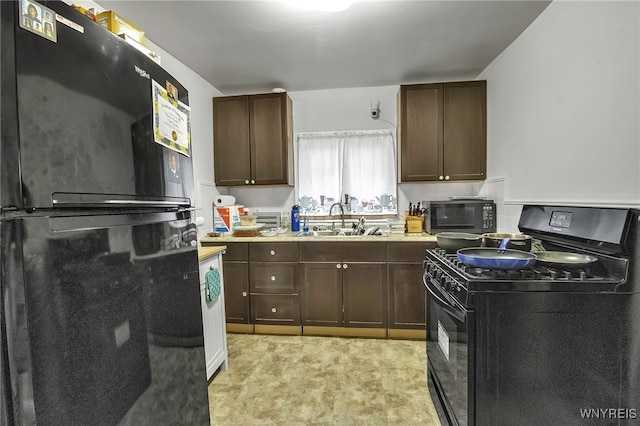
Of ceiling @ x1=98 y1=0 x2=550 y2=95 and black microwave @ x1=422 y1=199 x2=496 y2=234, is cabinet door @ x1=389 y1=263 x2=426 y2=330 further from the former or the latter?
ceiling @ x1=98 y1=0 x2=550 y2=95

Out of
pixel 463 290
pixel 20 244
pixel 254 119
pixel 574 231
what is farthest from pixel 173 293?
pixel 254 119

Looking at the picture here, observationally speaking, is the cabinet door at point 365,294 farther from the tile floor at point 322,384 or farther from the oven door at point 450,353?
the oven door at point 450,353

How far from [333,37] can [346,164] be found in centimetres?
137

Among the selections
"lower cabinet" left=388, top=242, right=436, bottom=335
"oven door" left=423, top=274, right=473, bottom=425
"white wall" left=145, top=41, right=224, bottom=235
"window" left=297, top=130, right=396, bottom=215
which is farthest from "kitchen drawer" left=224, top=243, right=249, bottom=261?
"oven door" left=423, top=274, right=473, bottom=425

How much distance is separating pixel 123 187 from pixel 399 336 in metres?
2.57

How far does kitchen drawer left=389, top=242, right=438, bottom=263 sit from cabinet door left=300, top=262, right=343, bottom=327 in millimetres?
504

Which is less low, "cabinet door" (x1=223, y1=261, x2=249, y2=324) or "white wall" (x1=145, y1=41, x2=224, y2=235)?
"white wall" (x1=145, y1=41, x2=224, y2=235)

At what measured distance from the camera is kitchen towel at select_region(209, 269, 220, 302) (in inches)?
80.4

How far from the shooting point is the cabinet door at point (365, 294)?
8.98 ft

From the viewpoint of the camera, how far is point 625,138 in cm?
142

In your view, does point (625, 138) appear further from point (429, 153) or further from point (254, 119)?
point (254, 119)

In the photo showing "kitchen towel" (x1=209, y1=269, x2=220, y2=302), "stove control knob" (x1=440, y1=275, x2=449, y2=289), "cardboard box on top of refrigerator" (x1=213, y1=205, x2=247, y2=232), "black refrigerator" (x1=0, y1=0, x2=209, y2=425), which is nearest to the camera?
"black refrigerator" (x1=0, y1=0, x2=209, y2=425)
